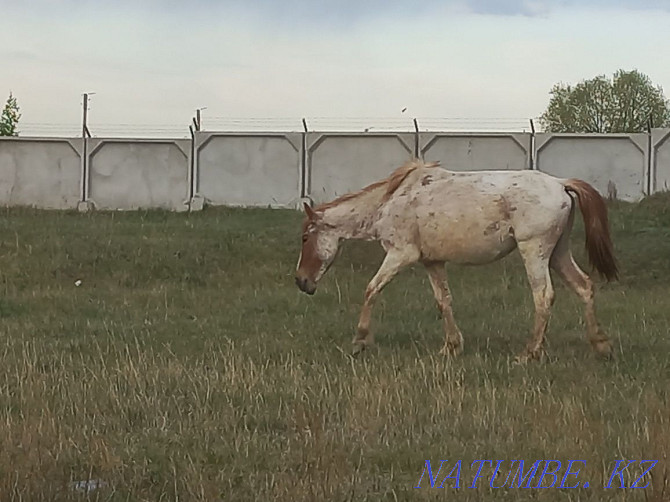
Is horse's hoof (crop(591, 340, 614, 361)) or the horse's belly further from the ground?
the horse's belly

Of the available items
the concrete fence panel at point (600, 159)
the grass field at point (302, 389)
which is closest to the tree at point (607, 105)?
the concrete fence panel at point (600, 159)

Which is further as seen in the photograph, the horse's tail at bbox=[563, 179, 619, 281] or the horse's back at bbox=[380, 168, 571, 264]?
the horse's tail at bbox=[563, 179, 619, 281]

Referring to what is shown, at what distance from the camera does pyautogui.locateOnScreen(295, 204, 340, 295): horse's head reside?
9.89 meters

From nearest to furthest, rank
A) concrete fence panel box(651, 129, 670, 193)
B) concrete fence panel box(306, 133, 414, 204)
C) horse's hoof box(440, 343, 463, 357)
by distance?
horse's hoof box(440, 343, 463, 357), concrete fence panel box(651, 129, 670, 193), concrete fence panel box(306, 133, 414, 204)

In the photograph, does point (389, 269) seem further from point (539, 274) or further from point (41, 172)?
point (41, 172)

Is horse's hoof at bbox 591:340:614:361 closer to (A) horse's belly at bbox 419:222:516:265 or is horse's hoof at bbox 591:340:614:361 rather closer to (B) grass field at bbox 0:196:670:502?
(B) grass field at bbox 0:196:670:502

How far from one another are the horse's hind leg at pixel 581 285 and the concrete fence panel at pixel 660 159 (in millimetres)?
13943

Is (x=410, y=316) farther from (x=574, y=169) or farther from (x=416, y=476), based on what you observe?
(x=574, y=169)

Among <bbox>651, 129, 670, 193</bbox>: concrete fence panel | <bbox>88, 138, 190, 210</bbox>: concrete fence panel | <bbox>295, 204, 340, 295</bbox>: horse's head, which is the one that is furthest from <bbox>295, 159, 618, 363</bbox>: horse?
<bbox>88, 138, 190, 210</bbox>: concrete fence panel

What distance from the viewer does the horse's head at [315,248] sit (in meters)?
9.89

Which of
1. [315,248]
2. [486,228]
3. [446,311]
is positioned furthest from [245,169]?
[486,228]

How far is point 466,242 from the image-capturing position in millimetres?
8914

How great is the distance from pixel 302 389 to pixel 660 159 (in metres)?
17.5

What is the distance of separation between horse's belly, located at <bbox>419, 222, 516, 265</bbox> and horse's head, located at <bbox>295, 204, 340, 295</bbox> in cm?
113
